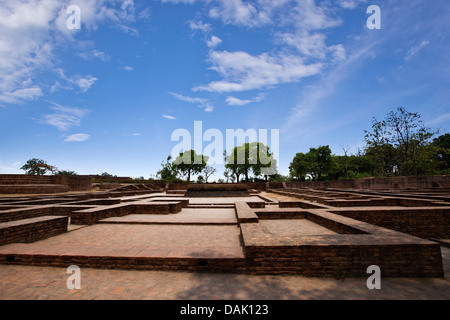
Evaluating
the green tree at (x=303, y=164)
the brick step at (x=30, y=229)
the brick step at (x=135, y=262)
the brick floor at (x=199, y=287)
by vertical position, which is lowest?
the brick floor at (x=199, y=287)

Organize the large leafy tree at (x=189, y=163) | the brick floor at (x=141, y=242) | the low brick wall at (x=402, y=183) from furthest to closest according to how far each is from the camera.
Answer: the large leafy tree at (x=189, y=163) → the low brick wall at (x=402, y=183) → the brick floor at (x=141, y=242)

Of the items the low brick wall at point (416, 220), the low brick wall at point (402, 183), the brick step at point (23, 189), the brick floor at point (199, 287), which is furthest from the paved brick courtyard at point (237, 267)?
the low brick wall at point (402, 183)

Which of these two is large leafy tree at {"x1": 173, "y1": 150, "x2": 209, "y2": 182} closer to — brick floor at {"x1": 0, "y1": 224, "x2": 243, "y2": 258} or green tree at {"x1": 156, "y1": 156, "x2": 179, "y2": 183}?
green tree at {"x1": 156, "y1": 156, "x2": 179, "y2": 183}

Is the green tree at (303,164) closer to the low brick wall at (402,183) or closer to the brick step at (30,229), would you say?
the low brick wall at (402,183)

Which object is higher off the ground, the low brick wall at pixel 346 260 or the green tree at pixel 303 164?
the green tree at pixel 303 164

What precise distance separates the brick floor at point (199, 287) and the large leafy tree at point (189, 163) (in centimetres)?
4853

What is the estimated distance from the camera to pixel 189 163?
51531 mm

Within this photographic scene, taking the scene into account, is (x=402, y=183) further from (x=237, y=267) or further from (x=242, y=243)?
(x=237, y=267)

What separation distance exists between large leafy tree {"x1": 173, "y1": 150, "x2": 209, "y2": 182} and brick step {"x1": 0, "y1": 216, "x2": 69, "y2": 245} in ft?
151

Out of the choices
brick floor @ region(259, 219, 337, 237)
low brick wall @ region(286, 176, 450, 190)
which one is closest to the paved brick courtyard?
brick floor @ region(259, 219, 337, 237)

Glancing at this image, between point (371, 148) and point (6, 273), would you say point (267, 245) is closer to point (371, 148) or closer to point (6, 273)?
point (6, 273)

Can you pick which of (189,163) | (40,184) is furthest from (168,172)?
(40,184)

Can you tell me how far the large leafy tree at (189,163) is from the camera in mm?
51375

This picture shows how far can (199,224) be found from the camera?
22.0 ft
